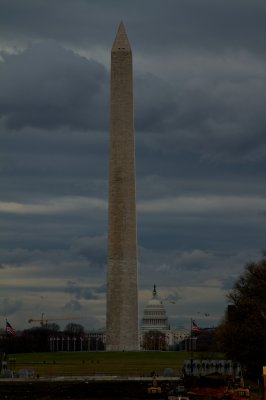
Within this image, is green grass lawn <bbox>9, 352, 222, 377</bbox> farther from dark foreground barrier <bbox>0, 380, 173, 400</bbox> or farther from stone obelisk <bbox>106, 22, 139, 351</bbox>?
dark foreground barrier <bbox>0, 380, 173, 400</bbox>

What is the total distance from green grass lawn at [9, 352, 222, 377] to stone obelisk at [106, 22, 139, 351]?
413cm

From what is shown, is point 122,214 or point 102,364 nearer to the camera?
point 102,364

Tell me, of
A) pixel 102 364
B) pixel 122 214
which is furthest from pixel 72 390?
pixel 122 214

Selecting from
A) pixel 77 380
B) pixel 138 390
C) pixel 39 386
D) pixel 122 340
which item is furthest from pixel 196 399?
pixel 122 340

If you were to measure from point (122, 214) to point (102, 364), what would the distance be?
1930 centimetres

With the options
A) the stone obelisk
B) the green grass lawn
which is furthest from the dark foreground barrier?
the stone obelisk

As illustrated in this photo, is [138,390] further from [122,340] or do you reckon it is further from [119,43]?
[119,43]

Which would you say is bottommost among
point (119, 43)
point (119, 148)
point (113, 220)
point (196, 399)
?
point (196, 399)

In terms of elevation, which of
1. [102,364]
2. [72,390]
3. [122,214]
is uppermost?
[122,214]

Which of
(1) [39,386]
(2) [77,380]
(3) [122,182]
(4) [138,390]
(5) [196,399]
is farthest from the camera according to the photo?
(3) [122,182]

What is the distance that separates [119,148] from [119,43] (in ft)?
39.7

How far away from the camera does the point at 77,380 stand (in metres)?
94.4

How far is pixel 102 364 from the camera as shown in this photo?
11312 centimetres

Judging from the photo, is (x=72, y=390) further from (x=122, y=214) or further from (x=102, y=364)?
(x=122, y=214)
